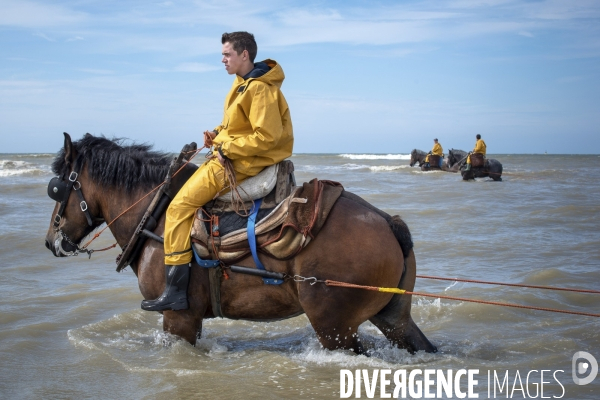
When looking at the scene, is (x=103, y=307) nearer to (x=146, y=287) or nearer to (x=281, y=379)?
(x=146, y=287)

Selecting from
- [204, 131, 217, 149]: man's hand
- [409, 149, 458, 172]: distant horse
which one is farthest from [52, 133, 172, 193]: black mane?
[409, 149, 458, 172]: distant horse

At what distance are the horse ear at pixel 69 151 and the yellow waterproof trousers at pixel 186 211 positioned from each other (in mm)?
1062

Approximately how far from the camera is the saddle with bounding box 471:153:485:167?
28.2m

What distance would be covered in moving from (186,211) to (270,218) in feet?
2.02

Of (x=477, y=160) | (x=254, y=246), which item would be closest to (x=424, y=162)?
(x=477, y=160)

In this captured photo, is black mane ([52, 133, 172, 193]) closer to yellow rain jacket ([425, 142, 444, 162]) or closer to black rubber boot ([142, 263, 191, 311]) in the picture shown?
black rubber boot ([142, 263, 191, 311])

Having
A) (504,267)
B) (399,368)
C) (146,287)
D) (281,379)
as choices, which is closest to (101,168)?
(146,287)

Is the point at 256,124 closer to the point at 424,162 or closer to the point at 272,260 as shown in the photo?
the point at 272,260

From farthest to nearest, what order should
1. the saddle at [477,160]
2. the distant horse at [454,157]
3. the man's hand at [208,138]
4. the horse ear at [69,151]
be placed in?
the distant horse at [454,157], the saddle at [477,160], the horse ear at [69,151], the man's hand at [208,138]

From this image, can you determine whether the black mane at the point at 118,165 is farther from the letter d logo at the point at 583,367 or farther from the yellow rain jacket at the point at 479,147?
the yellow rain jacket at the point at 479,147

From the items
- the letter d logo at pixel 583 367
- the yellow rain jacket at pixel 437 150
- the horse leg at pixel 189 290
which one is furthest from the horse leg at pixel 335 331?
the yellow rain jacket at pixel 437 150

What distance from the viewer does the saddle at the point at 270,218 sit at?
13.8 ft

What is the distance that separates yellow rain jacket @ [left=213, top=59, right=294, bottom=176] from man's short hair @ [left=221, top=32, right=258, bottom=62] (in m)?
0.14

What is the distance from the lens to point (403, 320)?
453cm
